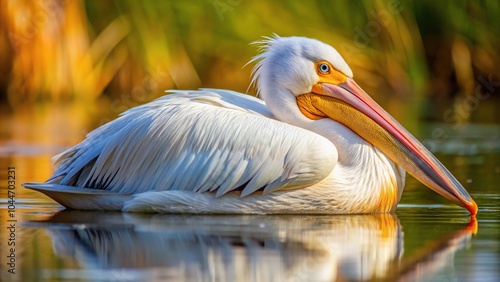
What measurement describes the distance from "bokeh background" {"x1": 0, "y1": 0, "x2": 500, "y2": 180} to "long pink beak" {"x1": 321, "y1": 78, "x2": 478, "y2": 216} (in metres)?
10.8

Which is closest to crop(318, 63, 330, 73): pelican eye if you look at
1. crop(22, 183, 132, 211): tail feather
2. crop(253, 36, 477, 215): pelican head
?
crop(253, 36, 477, 215): pelican head

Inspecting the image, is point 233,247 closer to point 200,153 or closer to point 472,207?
point 200,153

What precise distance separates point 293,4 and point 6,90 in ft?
17.1

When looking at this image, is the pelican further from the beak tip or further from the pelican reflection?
the pelican reflection

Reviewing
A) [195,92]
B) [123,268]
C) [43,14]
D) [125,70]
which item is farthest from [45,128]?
[123,268]

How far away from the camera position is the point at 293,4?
2044cm

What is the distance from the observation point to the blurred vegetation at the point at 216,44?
1952 cm

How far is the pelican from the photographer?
705 cm

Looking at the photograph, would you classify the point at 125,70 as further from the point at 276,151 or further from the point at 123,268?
the point at 123,268

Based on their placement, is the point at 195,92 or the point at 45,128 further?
the point at 45,128

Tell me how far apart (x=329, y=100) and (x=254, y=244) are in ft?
6.39

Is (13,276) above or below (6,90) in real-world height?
below

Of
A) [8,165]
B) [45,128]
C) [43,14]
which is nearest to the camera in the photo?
[8,165]

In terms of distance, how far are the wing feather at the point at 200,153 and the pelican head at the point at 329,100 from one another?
0.21 metres
